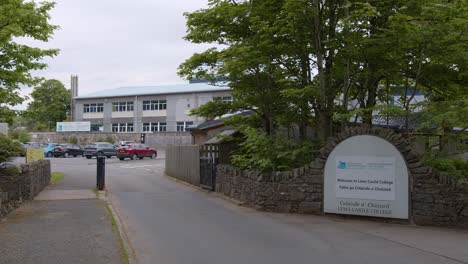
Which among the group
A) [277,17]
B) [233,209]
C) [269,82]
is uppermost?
[277,17]

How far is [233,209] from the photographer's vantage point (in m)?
14.8

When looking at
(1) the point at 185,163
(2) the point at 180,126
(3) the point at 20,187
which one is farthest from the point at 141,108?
(3) the point at 20,187

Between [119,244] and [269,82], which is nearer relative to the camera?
[119,244]

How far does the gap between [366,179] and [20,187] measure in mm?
9641

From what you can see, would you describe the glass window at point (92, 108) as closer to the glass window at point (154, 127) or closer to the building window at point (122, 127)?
the building window at point (122, 127)

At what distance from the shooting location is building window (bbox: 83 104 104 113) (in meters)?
85.8

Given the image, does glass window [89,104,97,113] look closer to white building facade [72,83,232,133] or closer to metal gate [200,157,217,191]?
white building facade [72,83,232,133]

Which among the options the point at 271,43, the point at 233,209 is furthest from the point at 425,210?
the point at 271,43

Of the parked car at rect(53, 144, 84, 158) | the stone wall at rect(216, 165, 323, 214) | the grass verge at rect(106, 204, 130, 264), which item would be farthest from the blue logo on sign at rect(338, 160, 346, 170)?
the parked car at rect(53, 144, 84, 158)

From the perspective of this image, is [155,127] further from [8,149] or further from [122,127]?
[8,149]

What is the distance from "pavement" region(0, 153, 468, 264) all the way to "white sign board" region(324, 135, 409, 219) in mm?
404

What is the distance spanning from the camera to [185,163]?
82.1 feet

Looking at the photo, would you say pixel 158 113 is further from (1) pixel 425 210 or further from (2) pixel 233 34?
(1) pixel 425 210

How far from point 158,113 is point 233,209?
6625 cm
